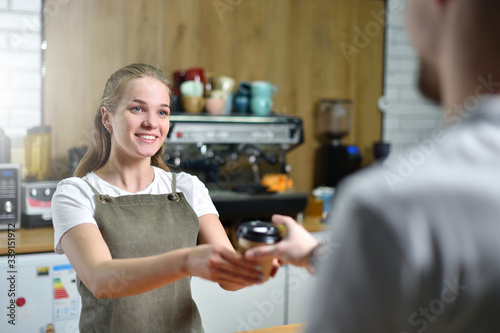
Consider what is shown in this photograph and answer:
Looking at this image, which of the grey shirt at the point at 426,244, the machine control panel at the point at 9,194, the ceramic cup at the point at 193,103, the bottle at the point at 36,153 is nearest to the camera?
the grey shirt at the point at 426,244

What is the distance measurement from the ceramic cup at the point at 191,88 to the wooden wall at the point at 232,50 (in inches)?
13.0

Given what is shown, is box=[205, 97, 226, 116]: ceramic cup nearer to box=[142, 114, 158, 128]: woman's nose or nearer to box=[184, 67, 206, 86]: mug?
box=[184, 67, 206, 86]: mug

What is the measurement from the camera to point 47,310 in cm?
227

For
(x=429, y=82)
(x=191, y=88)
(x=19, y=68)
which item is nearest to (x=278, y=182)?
(x=191, y=88)

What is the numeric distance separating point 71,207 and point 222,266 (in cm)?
44

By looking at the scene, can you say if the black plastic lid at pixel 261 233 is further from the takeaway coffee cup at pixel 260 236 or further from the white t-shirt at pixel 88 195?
the white t-shirt at pixel 88 195

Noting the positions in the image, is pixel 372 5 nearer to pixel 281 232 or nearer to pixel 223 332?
pixel 223 332

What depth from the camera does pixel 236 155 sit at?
2994 mm

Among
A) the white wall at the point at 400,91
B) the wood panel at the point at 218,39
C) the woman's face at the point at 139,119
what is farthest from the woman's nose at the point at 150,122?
the white wall at the point at 400,91

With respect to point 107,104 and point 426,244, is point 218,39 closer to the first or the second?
point 107,104

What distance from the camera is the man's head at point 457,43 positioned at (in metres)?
0.50

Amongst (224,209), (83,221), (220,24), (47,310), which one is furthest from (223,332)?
(220,24)

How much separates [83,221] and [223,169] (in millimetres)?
1962

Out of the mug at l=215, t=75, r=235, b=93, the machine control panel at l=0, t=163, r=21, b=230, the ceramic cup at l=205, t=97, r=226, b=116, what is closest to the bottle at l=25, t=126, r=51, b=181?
the machine control panel at l=0, t=163, r=21, b=230
